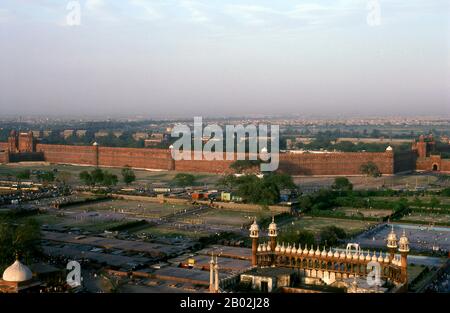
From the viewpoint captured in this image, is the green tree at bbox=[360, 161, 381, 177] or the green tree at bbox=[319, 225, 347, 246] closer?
the green tree at bbox=[319, 225, 347, 246]

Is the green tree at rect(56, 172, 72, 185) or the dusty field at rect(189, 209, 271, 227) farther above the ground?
the green tree at rect(56, 172, 72, 185)

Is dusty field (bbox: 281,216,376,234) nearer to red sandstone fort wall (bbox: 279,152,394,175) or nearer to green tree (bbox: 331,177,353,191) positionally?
green tree (bbox: 331,177,353,191)

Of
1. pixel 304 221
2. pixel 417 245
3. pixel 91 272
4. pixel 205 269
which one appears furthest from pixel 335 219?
pixel 91 272

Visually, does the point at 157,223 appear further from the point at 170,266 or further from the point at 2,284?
the point at 2,284

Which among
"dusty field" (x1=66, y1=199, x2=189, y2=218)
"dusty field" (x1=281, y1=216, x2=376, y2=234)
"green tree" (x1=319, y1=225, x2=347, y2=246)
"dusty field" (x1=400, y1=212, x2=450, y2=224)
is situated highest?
"green tree" (x1=319, y1=225, x2=347, y2=246)

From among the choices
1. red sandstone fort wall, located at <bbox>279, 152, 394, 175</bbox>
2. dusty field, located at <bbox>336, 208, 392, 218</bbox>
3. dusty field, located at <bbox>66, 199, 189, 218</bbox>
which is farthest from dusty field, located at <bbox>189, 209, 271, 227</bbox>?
red sandstone fort wall, located at <bbox>279, 152, 394, 175</bbox>

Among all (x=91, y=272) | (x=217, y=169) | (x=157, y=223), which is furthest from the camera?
(x=217, y=169)

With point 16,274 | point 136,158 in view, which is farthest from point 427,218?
point 136,158

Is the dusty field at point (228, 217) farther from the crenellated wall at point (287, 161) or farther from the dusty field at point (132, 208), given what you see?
the crenellated wall at point (287, 161)

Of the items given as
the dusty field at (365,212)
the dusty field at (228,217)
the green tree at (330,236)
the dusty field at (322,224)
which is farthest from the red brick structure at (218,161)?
the green tree at (330,236)
